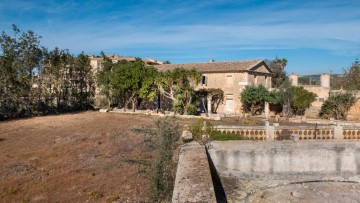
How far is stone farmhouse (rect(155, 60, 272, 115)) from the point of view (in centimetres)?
3525

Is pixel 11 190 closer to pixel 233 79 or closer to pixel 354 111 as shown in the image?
pixel 233 79

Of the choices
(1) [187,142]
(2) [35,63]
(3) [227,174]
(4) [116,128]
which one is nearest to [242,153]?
(3) [227,174]

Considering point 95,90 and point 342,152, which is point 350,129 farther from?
point 95,90

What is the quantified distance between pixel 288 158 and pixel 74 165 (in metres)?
10.0

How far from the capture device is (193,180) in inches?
275

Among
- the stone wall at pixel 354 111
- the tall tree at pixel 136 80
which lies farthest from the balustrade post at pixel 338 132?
the tall tree at pixel 136 80

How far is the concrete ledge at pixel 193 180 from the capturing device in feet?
19.3

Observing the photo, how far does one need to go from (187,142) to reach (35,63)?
101 feet

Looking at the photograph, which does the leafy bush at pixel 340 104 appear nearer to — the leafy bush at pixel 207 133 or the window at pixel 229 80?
the window at pixel 229 80

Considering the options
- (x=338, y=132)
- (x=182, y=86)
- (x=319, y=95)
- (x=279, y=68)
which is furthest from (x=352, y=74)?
(x=338, y=132)

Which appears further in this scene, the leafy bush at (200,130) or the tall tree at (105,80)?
the tall tree at (105,80)

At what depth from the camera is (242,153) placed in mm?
11367

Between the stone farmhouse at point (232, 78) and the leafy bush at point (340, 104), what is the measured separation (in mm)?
9062

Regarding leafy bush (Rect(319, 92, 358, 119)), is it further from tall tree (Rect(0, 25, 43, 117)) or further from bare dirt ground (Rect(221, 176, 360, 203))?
tall tree (Rect(0, 25, 43, 117))
